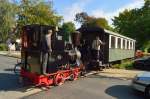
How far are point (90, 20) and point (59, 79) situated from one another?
2933 inches

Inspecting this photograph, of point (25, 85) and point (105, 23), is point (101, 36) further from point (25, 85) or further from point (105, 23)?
point (105, 23)

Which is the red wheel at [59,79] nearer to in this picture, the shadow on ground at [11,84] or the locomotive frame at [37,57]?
the locomotive frame at [37,57]

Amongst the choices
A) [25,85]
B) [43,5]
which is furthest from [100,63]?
[43,5]

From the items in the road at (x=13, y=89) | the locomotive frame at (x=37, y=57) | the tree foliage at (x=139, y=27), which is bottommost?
the road at (x=13, y=89)

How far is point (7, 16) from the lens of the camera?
55.1m

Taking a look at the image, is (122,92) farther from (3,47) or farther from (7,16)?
(3,47)

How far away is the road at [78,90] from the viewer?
12133mm

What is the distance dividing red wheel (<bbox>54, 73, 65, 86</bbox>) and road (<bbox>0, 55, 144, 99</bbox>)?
0.74 feet

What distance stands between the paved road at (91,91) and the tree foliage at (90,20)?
6367 cm

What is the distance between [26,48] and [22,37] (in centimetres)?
47

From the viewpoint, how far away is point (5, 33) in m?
57.1

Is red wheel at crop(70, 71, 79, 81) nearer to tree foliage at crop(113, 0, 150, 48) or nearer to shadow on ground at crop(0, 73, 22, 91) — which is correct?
shadow on ground at crop(0, 73, 22, 91)

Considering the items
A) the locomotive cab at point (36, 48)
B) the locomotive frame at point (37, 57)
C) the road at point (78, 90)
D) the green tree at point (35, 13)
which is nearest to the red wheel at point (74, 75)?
the road at point (78, 90)

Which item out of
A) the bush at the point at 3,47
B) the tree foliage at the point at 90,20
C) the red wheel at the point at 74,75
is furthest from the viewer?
the tree foliage at the point at 90,20
